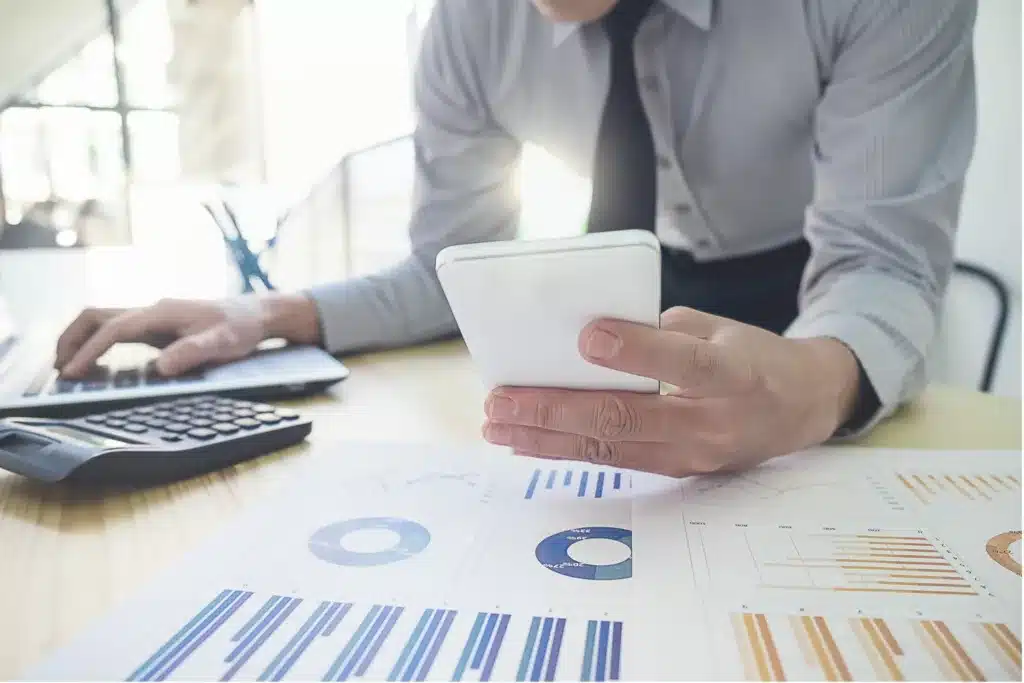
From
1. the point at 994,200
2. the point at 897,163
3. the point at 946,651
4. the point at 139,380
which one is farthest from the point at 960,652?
the point at 994,200

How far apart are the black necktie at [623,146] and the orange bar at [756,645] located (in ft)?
1.82

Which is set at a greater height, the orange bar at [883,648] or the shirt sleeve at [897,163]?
the shirt sleeve at [897,163]

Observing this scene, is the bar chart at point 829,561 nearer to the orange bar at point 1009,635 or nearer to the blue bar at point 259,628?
the orange bar at point 1009,635

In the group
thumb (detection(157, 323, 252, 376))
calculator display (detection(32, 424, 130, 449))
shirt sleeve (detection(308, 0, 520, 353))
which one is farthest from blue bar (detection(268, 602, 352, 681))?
shirt sleeve (detection(308, 0, 520, 353))

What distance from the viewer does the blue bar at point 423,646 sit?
0.25 m

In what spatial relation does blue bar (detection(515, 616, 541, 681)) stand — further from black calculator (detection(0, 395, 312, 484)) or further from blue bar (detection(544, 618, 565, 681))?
black calculator (detection(0, 395, 312, 484))

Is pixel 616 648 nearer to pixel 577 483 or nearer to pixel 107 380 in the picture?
pixel 577 483

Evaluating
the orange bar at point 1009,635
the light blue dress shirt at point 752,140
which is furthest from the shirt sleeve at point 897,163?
the orange bar at point 1009,635

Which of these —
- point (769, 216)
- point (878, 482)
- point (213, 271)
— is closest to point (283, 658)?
point (878, 482)

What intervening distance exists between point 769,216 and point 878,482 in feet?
1.71

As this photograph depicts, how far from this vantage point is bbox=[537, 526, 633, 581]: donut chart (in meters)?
0.32

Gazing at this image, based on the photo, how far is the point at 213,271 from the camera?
154 cm

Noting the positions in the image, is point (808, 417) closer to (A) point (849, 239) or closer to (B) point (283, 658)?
(A) point (849, 239)

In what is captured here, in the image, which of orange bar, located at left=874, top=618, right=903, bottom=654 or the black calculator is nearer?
orange bar, located at left=874, top=618, right=903, bottom=654
